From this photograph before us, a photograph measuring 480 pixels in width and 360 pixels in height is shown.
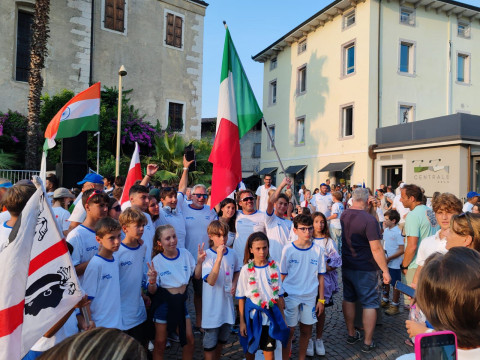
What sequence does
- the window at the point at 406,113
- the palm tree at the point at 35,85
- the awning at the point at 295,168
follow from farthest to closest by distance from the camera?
1. the awning at the point at 295,168
2. the window at the point at 406,113
3. the palm tree at the point at 35,85

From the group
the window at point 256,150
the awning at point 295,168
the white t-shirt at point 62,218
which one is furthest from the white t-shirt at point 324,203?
the window at point 256,150

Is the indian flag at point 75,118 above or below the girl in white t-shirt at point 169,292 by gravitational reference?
above

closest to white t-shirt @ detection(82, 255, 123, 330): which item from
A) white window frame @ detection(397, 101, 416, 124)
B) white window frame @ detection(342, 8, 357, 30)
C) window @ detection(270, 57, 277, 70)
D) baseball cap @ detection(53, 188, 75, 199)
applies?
baseball cap @ detection(53, 188, 75, 199)

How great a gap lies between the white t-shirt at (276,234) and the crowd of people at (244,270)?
1 centimetres

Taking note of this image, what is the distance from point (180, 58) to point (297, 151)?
30.7ft

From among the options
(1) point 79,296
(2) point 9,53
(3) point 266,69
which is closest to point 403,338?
(1) point 79,296

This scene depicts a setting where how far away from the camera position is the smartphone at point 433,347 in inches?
42.4

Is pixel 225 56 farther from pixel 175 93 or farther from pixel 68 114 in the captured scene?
pixel 175 93

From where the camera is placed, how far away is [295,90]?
2489 cm

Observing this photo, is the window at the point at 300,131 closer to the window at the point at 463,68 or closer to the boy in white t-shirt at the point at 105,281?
the window at the point at 463,68

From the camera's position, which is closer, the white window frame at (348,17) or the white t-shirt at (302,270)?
the white t-shirt at (302,270)

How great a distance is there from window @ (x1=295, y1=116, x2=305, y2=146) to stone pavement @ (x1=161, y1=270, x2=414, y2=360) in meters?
19.6

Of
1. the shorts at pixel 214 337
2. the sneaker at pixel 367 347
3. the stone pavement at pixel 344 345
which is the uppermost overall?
the shorts at pixel 214 337

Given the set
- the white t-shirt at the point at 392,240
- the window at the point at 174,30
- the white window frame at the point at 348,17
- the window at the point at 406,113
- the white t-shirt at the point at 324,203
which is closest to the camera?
the white t-shirt at the point at 392,240
